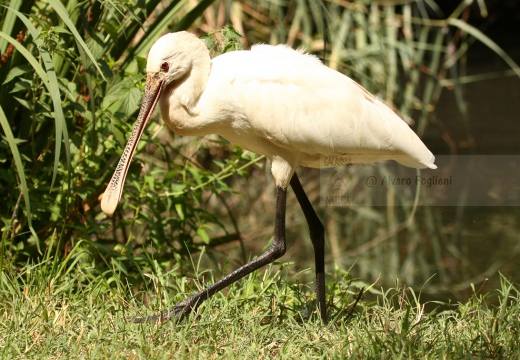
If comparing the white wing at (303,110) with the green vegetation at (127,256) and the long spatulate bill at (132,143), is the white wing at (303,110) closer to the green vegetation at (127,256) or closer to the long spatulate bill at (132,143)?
the long spatulate bill at (132,143)

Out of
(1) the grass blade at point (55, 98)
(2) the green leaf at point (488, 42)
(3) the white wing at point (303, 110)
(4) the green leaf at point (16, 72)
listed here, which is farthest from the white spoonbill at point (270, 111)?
(2) the green leaf at point (488, 42)

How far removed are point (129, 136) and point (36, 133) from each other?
1.57ft

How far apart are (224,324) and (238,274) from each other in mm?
308

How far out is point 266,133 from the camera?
400 centimetres

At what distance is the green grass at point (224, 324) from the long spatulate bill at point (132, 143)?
1.18 ft

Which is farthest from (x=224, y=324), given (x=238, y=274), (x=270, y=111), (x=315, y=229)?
(x=270, y=111)

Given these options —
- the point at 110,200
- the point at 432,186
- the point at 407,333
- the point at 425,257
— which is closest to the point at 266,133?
the point at 110,200

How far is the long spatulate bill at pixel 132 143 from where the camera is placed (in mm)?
4031

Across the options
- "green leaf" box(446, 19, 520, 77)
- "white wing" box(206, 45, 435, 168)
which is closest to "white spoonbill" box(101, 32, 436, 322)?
"white wing" box(206, 45, 435, 168)

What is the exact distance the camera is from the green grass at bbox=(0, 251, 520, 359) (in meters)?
3.37

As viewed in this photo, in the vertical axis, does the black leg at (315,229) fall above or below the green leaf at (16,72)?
below

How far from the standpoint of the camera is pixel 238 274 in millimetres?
3980

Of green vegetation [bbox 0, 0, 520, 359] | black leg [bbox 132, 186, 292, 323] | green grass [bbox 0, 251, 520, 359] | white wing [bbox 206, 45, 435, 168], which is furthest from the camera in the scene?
white wing [bbox 206, 45, 435, 168]

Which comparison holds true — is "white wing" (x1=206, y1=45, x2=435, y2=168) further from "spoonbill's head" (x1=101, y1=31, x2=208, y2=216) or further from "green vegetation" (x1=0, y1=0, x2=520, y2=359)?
"green vegetation" (x1=0, y1=0, x2=520, y2=359)
